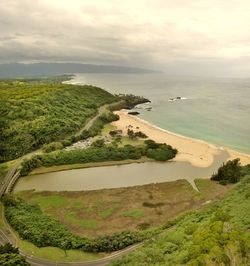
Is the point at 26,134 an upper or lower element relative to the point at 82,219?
upper

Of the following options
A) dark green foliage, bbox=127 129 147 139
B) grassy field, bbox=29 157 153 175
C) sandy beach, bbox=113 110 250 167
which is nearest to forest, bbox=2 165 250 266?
grassy field, bbox=29 157 153 175

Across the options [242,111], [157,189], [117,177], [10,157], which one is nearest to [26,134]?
[10,157]

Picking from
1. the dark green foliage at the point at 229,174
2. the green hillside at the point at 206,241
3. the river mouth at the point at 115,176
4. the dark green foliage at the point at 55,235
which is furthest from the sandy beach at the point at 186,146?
the dark green foliage at the point at 55,235

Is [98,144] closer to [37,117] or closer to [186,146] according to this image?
[186,146]

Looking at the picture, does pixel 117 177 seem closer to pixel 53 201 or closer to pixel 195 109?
pixel 53 201

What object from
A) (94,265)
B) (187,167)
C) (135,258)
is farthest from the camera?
(187,167)

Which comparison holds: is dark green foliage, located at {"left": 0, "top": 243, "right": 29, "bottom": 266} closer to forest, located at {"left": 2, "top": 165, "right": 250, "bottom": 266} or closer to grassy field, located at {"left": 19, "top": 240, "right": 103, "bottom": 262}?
grassy field, located at {"left": 19, "top": 240, "right": 103, "bottom": 262}
